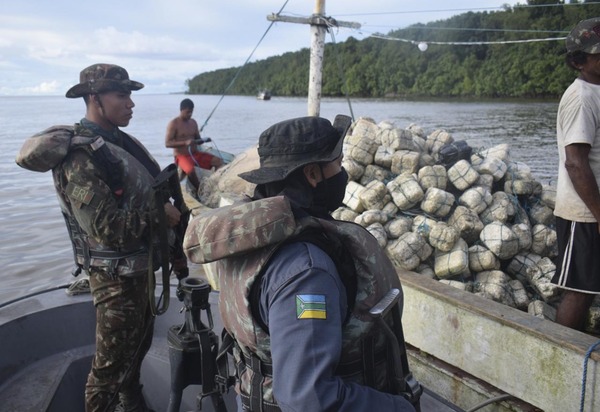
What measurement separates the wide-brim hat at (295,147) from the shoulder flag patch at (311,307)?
0.34 m

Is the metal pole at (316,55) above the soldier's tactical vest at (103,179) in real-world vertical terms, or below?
above

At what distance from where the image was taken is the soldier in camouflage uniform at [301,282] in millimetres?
1207

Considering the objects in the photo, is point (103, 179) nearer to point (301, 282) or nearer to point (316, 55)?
point (301, 282)

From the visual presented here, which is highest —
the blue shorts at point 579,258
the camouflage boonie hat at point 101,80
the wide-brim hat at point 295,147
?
the camouflage boonie hat at point 101,80

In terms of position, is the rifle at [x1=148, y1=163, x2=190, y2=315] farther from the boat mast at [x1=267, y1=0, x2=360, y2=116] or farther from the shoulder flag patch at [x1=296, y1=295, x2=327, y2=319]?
the boat mast at [x1=267, y1=0, x2=360, y2=116]

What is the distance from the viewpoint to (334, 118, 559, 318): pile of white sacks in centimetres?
416

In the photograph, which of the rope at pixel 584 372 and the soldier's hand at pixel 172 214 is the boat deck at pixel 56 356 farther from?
the rope at pixel 584 372

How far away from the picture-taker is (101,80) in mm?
2633

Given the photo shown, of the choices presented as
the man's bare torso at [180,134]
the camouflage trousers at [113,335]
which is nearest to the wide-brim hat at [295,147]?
the camouflage trousers at [113,335]

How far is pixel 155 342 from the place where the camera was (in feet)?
11.3

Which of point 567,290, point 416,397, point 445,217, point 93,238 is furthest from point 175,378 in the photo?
point 445,217

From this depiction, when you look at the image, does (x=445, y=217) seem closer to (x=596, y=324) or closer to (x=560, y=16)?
(x=596, y=324)

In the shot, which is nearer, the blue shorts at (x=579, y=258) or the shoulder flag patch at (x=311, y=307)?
the shoulder flag patch at (x=311, y=307)

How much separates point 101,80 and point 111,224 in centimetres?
77
